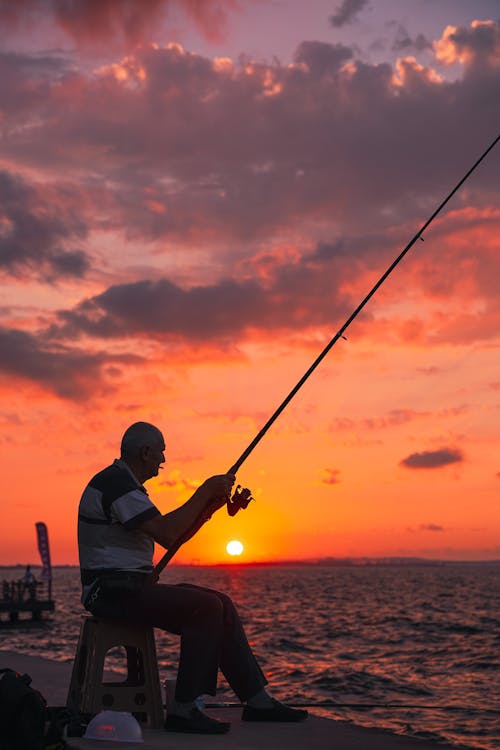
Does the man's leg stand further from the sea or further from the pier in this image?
the pier

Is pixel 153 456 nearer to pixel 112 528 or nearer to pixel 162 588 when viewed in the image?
pixel 112 528

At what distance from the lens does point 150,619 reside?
529cm

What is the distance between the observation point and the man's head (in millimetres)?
5527

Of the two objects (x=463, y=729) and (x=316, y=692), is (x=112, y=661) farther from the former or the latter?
(x=463, y=729)

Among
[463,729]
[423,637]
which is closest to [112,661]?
[463,729]

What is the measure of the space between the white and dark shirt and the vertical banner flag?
155 ft

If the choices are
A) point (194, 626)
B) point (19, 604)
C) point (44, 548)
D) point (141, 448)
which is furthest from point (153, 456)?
point (44, 548)

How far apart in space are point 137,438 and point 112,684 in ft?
4.22

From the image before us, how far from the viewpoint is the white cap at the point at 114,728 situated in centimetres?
481

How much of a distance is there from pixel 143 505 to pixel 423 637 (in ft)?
126

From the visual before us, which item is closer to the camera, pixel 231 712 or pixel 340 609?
pixel 231 712

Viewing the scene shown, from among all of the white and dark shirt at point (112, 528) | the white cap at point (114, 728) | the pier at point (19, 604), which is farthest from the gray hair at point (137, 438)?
the pier at point (19, 604)

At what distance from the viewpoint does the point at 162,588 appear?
17.4 feet

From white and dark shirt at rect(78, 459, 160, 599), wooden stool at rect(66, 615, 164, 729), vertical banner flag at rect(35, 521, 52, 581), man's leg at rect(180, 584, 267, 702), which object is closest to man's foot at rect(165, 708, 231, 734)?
wooden stool at rect(66, 615, 164, 729)
